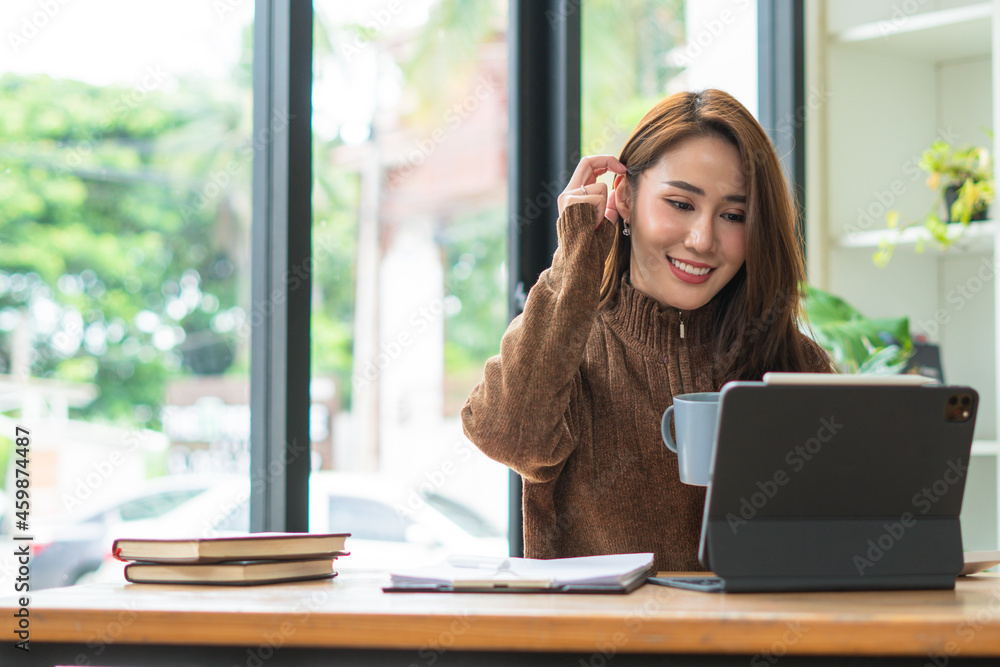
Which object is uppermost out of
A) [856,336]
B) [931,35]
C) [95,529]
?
[931,35]

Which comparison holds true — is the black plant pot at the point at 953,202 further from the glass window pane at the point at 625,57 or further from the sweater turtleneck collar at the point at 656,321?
the glass window pane at the point at 625,57

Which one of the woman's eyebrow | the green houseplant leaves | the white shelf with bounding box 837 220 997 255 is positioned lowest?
the green houseplant leaves

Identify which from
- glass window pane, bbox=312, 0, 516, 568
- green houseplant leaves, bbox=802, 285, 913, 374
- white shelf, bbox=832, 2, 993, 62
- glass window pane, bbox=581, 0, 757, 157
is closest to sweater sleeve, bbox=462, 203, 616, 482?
green houseplant leaves, bbox=802, 285, 913, 374

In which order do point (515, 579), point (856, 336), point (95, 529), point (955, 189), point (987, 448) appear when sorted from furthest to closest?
point (95, 529) → point (955, 189) → point (987, 448) → point (856, 336) → point (515, 579)

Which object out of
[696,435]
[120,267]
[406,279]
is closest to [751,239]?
[696,435]

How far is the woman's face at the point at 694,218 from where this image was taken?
4.01 feet

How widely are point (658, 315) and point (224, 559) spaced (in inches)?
28.6

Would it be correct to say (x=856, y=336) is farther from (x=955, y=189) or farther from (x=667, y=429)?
(x=667, y=429)

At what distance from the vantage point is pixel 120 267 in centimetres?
475

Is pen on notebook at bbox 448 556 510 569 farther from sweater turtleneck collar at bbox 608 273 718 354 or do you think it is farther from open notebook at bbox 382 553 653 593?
sweater turtleneck collar at bbox 608 273 718 354

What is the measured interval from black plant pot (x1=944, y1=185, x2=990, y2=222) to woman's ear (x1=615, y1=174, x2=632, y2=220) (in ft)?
4.50

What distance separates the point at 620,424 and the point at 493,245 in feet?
23.2

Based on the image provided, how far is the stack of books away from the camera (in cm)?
83

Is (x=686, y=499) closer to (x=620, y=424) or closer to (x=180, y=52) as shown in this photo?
(x=620, y=424)
